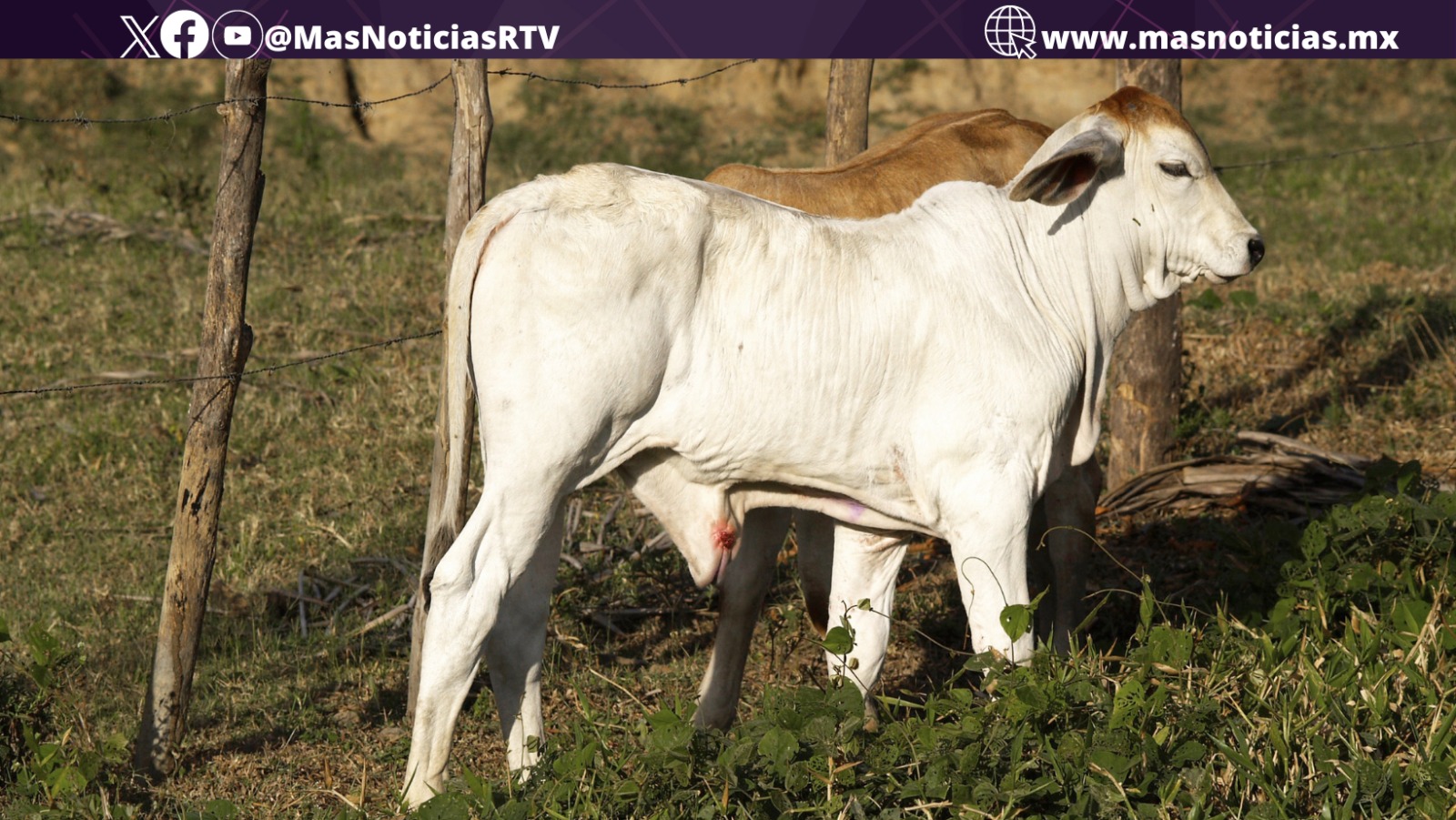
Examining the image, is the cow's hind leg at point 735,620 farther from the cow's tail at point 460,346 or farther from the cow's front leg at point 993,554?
the cow's tail at point 460,346

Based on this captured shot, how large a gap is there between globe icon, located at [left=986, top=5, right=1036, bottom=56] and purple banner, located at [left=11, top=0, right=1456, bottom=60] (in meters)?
0.03

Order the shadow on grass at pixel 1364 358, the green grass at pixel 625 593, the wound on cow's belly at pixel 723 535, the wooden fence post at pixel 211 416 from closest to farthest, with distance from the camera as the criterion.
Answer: the green grass at pixel 625 593, the wound on cow's belly at pixel 723 535, the wooden fence post at pixel 211 416, the shadow on grass at pixel 1364 358

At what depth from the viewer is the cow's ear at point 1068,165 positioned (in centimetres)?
401

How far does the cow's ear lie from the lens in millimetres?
4010

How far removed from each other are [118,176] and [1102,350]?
344 inches

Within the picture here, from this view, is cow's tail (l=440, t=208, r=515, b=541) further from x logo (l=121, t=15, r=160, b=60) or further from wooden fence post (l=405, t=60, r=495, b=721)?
x logo (l=121, t=15, r=160, b=60)

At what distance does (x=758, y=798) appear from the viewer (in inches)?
128

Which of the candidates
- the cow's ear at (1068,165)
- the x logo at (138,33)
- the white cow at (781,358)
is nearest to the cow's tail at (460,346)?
the white cow at (781,358)

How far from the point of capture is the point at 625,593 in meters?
5.70

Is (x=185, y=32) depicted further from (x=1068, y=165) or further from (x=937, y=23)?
(x=1068, y=165)

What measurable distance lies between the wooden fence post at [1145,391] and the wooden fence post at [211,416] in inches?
149

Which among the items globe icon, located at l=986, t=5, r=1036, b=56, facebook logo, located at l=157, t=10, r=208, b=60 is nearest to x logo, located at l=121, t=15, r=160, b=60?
facebook logo, located at l=157, t=10, r=208, b=60

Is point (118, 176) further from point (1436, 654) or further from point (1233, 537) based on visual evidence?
point (1436, 654)

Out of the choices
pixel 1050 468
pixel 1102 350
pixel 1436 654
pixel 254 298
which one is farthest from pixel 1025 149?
pixel 254 298
